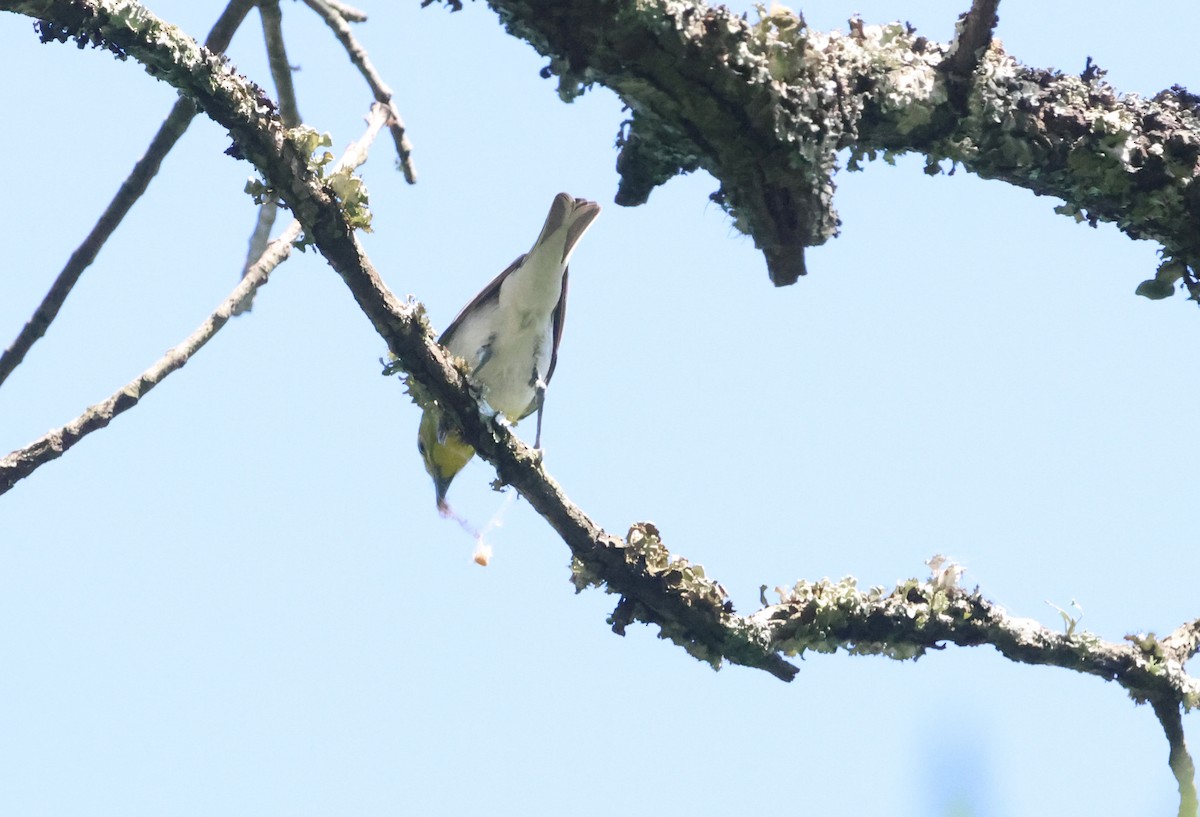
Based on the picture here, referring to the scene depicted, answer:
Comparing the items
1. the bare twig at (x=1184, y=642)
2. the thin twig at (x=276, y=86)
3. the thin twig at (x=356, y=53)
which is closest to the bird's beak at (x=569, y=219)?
the thin twig at (x=356, y=53)

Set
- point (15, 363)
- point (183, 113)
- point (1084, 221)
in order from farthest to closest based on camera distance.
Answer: point (183, 113) → point (15, 363) → point (1084, 221)

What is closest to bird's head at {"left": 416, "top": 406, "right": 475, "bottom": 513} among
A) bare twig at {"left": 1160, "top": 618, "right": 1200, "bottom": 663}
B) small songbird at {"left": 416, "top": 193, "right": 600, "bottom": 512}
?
small songbird at {"left": 416, "top": 193, "right": 600, "bottom": 512}

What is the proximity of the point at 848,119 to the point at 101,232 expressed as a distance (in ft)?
8.13

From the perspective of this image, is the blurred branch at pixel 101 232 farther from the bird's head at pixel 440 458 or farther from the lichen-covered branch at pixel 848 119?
the bird's head at pixel 440 458

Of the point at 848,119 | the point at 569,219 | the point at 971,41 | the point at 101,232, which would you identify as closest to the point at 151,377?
the point at 101,232

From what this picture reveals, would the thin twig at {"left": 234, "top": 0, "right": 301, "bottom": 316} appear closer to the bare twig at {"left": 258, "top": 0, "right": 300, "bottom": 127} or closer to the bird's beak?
the bare twig at {"left": 258, "top": 0, "right": 300, "bottom": 127}

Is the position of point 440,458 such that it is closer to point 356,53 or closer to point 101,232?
point 356,53

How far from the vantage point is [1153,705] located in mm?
3537

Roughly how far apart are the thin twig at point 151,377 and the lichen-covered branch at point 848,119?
3.18 feet

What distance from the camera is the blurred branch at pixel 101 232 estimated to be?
3.44m

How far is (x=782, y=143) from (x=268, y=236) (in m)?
3.12

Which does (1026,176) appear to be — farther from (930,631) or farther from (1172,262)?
(930,631)

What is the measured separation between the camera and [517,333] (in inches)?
281

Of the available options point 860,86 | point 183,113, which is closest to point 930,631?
point 860,86
